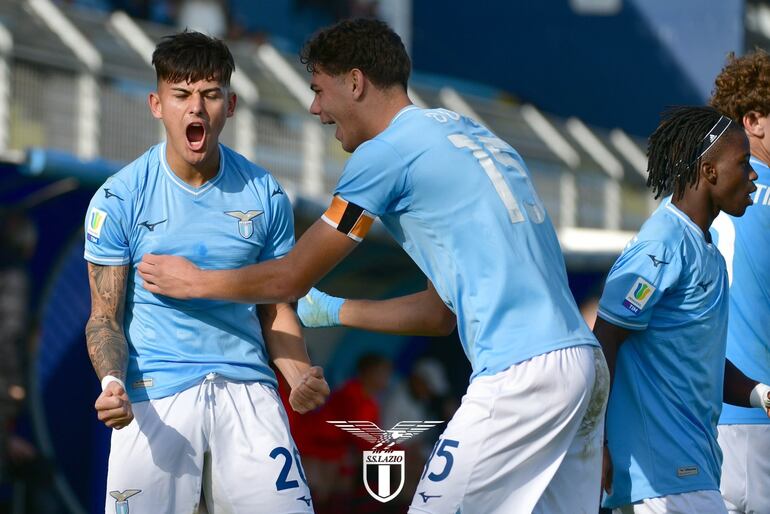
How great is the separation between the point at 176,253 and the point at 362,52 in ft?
3.34

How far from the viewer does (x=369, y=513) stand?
12000mm

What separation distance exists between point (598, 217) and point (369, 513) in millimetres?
8996

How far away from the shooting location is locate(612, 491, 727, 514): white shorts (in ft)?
17.8

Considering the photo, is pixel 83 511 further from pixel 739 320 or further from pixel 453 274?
pixel 453 274

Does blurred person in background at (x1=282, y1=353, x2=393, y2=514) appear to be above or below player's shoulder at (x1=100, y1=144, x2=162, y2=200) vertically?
below

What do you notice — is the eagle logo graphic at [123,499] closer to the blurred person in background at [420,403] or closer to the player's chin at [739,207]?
the player's chin at [739,207]

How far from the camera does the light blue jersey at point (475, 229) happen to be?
4.74 metres

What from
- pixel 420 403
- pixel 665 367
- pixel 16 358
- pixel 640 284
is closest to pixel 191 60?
pixel 640 284

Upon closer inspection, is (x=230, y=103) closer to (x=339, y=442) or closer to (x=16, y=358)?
(x=16, y=358)

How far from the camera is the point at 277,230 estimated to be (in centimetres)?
573

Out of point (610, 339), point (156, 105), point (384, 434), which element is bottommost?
point (384, 434)

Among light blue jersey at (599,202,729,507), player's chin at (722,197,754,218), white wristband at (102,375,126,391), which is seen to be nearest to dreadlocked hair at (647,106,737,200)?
player's chin at (722,197,754,218)

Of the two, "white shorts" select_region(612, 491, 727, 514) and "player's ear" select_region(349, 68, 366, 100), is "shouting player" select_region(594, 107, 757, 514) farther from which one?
"player's ear" select_region(349, 68, 366, 100)

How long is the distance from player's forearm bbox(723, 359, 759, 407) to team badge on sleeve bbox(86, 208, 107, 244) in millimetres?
2463
